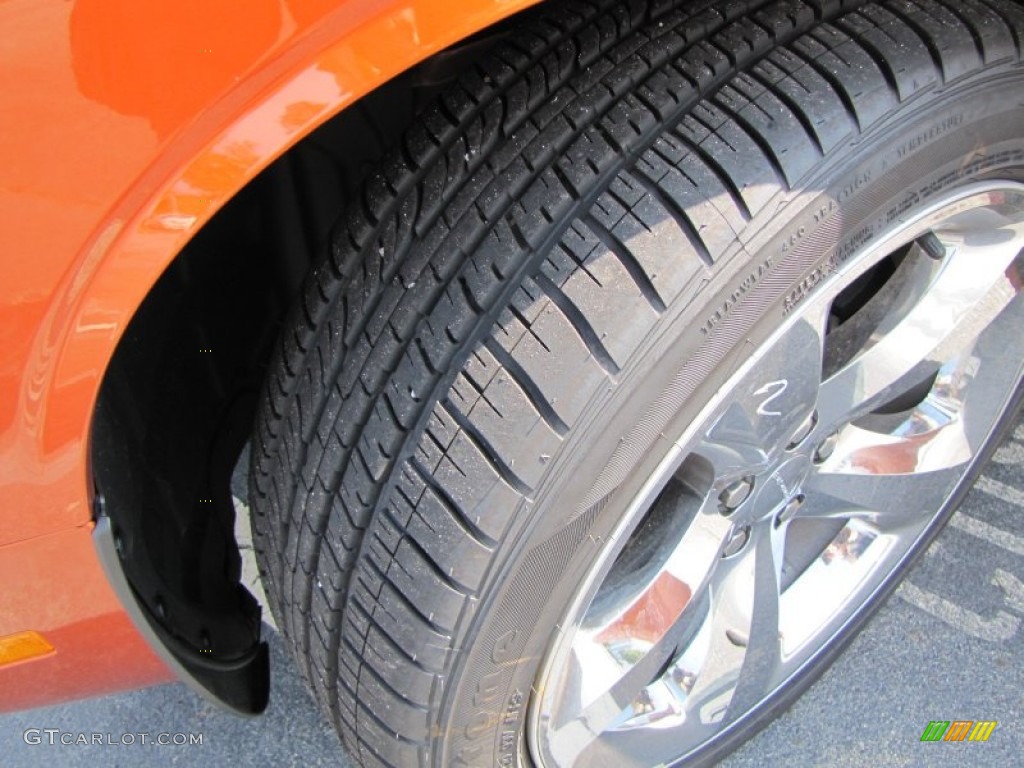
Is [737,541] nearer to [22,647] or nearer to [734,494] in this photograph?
[734,494]

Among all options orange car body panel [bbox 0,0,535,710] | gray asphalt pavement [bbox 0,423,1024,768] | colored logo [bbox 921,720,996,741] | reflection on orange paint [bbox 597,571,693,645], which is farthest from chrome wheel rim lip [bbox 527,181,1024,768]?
orange car body panel [bbox 0,0,535,710]

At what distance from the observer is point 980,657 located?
177cm

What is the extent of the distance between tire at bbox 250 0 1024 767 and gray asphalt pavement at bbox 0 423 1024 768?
1.58 ft

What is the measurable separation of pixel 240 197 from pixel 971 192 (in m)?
0.90

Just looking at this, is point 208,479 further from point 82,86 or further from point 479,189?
point 82,86

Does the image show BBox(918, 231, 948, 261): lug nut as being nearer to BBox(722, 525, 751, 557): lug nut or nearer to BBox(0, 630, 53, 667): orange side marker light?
BBox(722, 525, 751, 557): lug nut

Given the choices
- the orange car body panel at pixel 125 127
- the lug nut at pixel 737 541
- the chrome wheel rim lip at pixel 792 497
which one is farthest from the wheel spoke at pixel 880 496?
the orange car body panel at pixel 125 127

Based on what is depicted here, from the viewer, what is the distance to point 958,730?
168 centimetres

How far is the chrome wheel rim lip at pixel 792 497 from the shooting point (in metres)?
1.15

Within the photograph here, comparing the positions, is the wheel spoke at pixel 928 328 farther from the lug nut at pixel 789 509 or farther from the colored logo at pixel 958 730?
the colored logo at pixel 958 730

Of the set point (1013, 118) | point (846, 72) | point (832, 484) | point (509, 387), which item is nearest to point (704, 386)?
point (509, 387)

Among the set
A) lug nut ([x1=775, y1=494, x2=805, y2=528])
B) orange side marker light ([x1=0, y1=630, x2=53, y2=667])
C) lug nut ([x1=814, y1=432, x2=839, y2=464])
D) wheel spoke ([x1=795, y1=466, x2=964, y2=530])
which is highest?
lug nut ([x1=814, y1=432, x2=839, y2=464])

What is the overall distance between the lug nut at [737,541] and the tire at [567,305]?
148 mm

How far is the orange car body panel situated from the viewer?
0.68 metres
